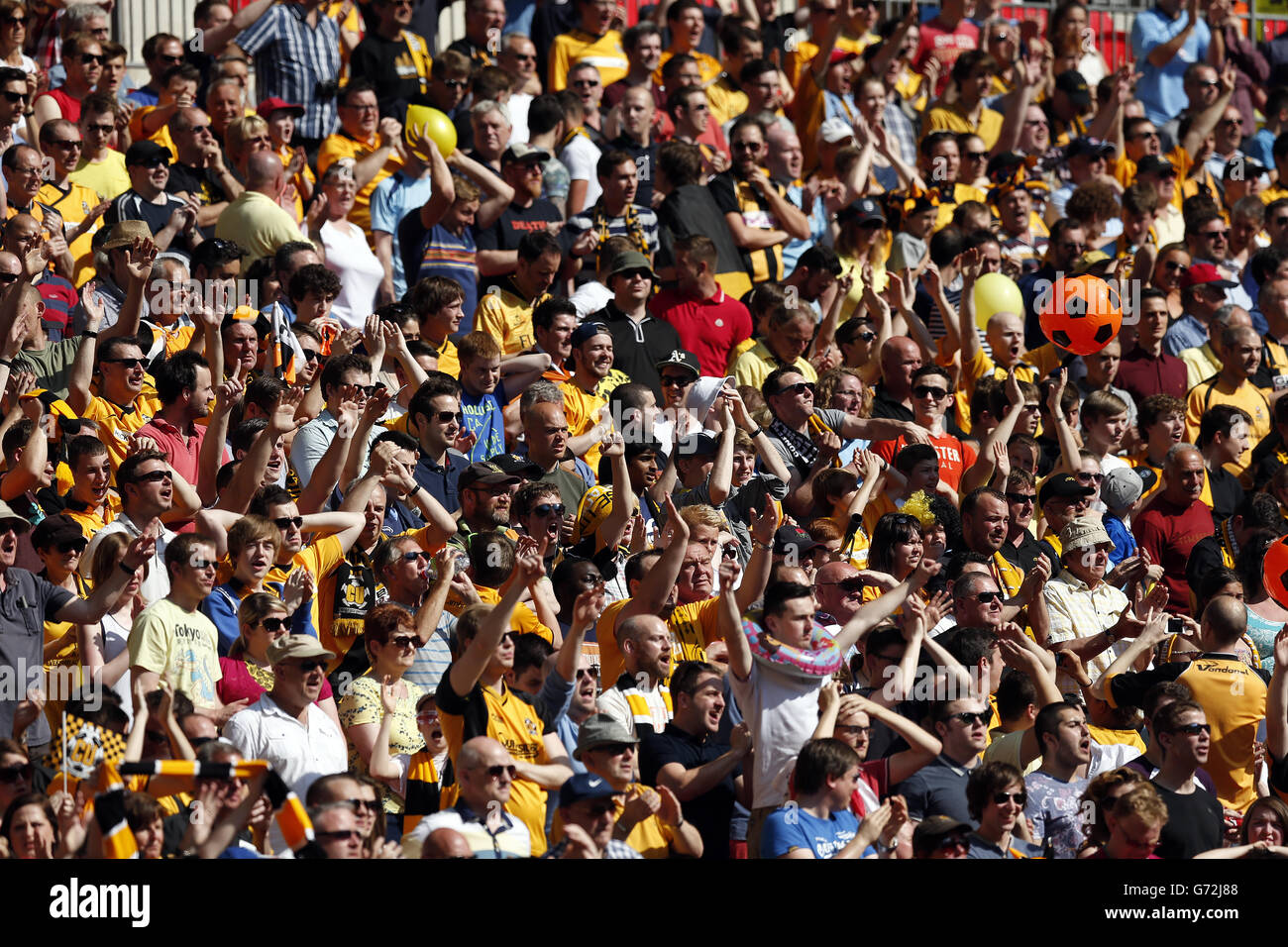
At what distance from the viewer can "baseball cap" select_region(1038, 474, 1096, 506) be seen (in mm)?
11570

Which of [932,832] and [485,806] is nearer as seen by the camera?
[485,806]

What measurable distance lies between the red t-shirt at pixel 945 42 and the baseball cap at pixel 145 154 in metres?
7.45

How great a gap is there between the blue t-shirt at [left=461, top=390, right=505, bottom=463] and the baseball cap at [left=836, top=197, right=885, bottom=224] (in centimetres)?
348

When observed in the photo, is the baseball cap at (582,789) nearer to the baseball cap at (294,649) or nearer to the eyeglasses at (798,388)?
the baseball cap at (294,649)

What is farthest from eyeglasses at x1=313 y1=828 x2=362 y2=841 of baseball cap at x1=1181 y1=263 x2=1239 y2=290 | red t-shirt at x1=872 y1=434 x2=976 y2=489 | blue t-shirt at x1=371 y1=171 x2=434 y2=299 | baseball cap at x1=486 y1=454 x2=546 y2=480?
baseball cap at x1=1181 y1=263 x2=1239 y2=290

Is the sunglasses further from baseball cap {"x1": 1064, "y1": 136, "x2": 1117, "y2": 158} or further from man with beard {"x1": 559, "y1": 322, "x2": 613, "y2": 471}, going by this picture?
baseball cap {"x1": 1064, "y1": 136, "x2": 1117, "y2": 158}

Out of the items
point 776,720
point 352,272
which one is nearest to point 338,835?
point 776,720

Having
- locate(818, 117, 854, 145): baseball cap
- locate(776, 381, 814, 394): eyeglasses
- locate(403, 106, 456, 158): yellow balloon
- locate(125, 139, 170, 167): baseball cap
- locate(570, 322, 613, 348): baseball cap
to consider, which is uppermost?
locate(818, 117, 854, 145): baseball cap

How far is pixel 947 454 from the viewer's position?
468 inches

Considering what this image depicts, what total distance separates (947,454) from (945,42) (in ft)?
22.4

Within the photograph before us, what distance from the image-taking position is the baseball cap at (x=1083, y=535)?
10.9m

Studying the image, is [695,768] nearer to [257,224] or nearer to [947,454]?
[947,454]

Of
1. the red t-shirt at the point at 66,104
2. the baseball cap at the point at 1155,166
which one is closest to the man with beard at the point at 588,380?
the red t-shirt at the point at 66,104
